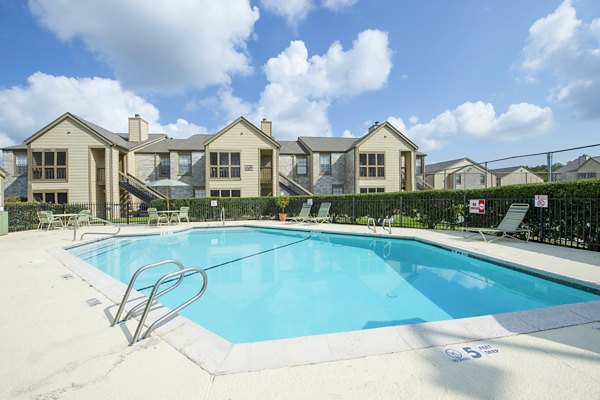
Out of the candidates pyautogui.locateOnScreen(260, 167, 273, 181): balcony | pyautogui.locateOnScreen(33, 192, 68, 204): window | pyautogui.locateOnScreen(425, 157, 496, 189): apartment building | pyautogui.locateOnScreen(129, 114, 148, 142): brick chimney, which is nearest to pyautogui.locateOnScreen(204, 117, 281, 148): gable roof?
pyautogui.locateOnScreen(260, 167, 273, 181): balcony

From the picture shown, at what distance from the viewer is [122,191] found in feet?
73.6

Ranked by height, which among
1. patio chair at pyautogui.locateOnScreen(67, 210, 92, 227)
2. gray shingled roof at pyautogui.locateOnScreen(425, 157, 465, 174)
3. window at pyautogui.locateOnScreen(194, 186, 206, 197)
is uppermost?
gray shingled roof at pyautogui.locateOnScreen(425, 157, 465, 174)

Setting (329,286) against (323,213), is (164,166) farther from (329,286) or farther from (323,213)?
(329,286)

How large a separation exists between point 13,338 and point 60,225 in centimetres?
1620

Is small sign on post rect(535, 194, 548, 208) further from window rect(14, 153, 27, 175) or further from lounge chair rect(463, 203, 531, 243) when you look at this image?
window rect(14, 153, 27, 175)

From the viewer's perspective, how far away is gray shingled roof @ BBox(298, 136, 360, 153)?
26.8m

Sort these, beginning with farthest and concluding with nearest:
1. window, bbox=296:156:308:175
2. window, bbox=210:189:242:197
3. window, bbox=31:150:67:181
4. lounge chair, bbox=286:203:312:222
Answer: window, bbox=296:156:308:175 → window, bbox=210:189:242:197 → window, bbox=31:150:67:181 → lounge chair, bbox=286:203:312:222

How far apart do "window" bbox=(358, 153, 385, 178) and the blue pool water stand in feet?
49.7

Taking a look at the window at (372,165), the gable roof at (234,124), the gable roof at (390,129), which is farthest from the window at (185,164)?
the window at (372,165)

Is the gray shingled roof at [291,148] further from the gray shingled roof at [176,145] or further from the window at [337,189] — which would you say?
the gray shingled roof at [176,145]

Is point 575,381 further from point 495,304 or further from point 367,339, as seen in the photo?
point 495,304

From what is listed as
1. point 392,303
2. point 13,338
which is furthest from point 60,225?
point 392,303

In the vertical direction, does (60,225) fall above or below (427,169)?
below

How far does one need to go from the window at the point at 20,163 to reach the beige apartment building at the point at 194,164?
0.06 meters
